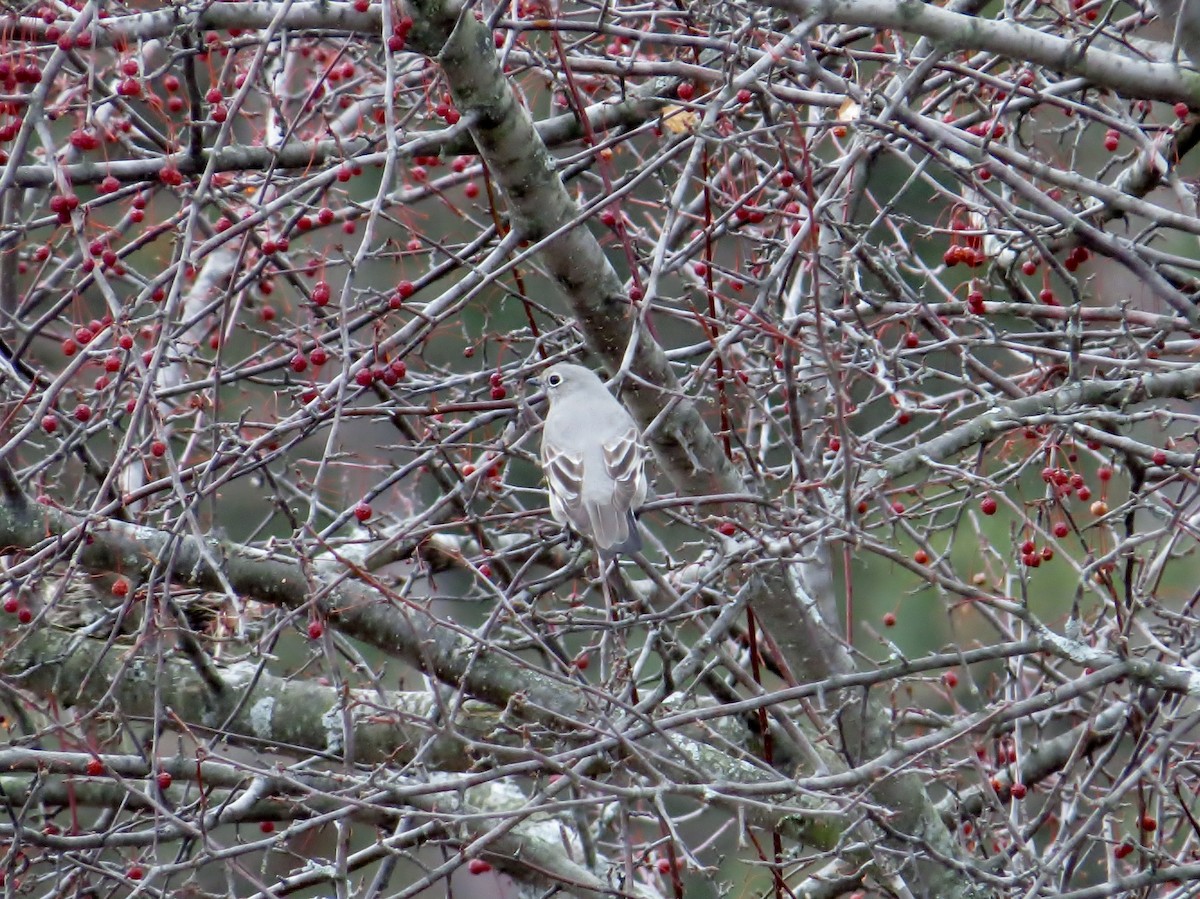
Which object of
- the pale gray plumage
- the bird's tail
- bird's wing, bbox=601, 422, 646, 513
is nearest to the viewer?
the bird's tail

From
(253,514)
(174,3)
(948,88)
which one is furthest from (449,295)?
(253,514)

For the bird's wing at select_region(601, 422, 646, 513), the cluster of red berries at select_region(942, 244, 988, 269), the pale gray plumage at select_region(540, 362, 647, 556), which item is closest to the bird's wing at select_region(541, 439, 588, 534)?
the pale gray plumage at select_region(540, 362, 647, 556)

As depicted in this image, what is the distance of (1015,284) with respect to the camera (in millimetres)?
4438

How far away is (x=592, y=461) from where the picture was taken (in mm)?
4684

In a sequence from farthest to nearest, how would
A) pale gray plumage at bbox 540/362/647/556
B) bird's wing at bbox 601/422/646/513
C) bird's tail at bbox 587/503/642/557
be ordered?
1. bird's wing at bbox 601/422/646/513
2. pale gray plumage at bbox 540/362/647/556
3. bird's tail at bbox 587/503/642/557

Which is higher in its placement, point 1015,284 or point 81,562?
point 81,562

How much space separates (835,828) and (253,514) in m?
10.1

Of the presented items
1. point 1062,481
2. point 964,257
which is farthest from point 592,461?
point 1062,481

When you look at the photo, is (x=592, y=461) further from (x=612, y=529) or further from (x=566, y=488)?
(x=612, y=529)

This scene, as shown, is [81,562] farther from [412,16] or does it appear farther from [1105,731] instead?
[1105,731]

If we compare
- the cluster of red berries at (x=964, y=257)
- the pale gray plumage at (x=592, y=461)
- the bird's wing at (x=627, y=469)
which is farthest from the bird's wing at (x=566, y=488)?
the cluster of red berries at (x=964, y=257)

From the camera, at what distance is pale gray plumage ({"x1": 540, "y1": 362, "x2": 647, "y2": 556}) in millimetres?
4270

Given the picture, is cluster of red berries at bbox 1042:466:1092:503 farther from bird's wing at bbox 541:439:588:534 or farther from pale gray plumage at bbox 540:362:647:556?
A: bird's wing at bbox 541:439:588:534

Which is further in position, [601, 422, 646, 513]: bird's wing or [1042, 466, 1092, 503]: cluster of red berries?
[601, 422, 646, 513]: bird's wing
